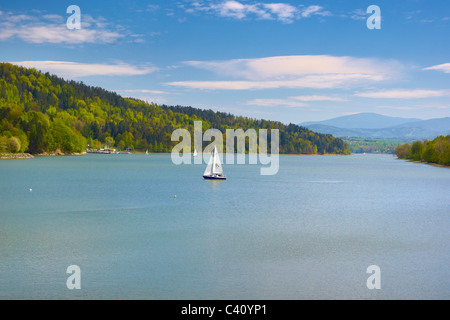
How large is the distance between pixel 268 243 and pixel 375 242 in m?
7.99

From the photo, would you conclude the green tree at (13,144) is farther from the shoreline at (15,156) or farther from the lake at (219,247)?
the lake at (219,247)

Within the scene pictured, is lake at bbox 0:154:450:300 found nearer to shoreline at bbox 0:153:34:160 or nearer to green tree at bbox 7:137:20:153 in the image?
green tree at bbox 7:137:20:153

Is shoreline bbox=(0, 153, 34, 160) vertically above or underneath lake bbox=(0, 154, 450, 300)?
above

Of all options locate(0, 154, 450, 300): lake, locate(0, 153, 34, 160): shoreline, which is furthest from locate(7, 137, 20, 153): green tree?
locate(0, 154, 450, 300): lake

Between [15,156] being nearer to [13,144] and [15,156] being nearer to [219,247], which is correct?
[13,144]

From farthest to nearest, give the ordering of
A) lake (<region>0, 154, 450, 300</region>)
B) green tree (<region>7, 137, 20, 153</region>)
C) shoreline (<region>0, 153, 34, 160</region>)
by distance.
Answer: shoreline (<region>0, 153, 34, 160</region>)
green tree (<region>7, 137, 20, 153</region>)
lake (<region>0, 154, 450, 300</region>)

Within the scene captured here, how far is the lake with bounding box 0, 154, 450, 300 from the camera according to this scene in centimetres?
2206

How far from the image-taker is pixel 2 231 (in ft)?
113

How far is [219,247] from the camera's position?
3098 cm

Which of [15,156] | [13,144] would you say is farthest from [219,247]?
[15,156]

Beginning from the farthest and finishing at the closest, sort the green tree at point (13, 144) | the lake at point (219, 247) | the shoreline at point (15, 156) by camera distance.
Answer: the shoreline at point (15, 156)
the green tree at point (13, 144)
the lake at point (219, 247)

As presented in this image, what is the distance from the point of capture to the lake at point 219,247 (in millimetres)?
22062

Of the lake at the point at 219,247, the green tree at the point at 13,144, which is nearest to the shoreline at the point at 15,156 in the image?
the green tree at the point at 13,144
